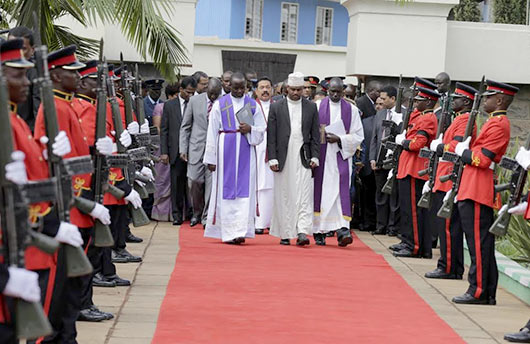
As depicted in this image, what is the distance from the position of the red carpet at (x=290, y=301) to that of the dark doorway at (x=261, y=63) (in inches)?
819

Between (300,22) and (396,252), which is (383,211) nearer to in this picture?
(396,252)

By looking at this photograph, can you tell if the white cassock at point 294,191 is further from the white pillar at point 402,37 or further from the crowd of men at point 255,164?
the white pillar at point 402,37

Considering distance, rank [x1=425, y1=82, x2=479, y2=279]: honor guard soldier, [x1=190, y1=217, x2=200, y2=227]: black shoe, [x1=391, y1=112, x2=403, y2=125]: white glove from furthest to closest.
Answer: [x1=190, y1=217, x2=200, y2=227]: black shoe < [x1=391, y1=112, x2=403, y2=125]: white glove < [x1=425, y1=82, x2=479, y2=279]: honor guard soldier

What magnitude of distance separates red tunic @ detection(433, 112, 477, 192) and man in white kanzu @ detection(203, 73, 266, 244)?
2.81m

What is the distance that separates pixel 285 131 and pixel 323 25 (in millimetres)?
36010

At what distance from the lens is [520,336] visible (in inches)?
304

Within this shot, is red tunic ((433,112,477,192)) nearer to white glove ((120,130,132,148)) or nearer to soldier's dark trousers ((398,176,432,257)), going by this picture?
soldier's dark trousers ((398,176,432,257))

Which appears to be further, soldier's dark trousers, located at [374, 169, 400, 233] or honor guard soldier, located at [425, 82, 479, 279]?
soldier's dark trousers, located at [374, 169, 400, 233]

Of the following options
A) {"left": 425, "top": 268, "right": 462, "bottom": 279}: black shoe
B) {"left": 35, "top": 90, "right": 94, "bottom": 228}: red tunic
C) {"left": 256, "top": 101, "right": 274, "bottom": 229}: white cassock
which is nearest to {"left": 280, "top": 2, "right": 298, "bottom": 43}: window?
{"left": 256, "top": 101, "right": 274, "bottom": 229}: white cassock

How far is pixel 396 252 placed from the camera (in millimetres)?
12438

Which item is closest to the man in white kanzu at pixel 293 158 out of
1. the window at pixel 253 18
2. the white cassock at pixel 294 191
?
the white cassock at pixel 294 191

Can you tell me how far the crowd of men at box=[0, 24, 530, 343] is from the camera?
5.82 meters

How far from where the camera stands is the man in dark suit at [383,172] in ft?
47.3

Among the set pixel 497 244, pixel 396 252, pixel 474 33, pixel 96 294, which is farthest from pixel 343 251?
pixel 474 33
